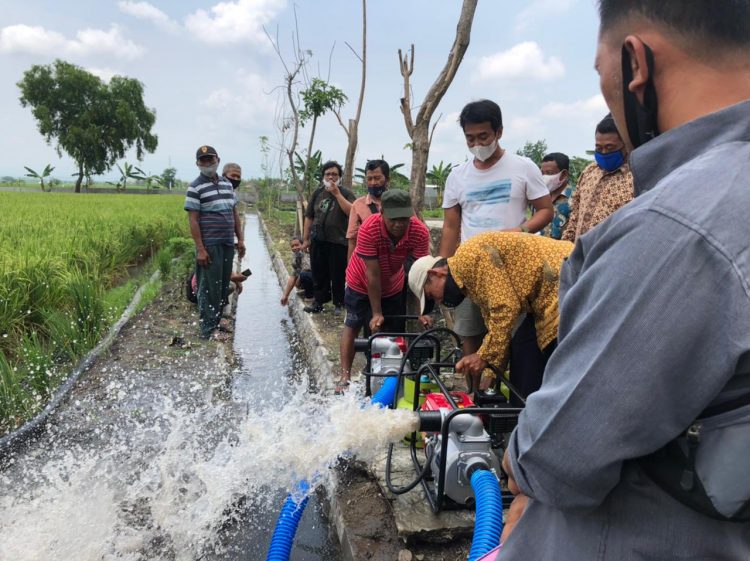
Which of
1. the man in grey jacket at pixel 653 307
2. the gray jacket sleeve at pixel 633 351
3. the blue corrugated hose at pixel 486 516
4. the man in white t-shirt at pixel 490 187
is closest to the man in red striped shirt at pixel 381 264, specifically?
the man in white t-shirt at pixel 490 187

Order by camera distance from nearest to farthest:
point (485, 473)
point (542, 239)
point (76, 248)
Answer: point (485, 473)
point (542, 239)
point (76, 248)

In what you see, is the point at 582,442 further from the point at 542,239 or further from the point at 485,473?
the point at 542,239

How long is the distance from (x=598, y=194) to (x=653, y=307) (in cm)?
307

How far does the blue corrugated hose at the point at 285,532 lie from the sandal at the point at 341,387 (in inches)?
62.3

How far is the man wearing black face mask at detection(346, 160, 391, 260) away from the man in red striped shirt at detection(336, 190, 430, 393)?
79 centimetres

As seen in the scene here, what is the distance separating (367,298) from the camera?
4.22 metres

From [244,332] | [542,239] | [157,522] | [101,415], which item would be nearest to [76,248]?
[244,332]

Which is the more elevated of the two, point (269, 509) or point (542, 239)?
point (542, 239)

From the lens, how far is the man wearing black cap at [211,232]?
5492 mm

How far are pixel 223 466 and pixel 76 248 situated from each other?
4.87 meters

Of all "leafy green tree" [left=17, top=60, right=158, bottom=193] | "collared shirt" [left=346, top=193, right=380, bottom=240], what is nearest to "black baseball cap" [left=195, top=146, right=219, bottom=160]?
"collared shirt" [left=346, top=193, right=380, bottom=240]

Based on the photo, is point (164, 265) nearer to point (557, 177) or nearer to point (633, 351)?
point (557, 177)

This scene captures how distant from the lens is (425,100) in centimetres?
521

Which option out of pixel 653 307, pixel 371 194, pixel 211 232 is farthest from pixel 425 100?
pixel 653 307
